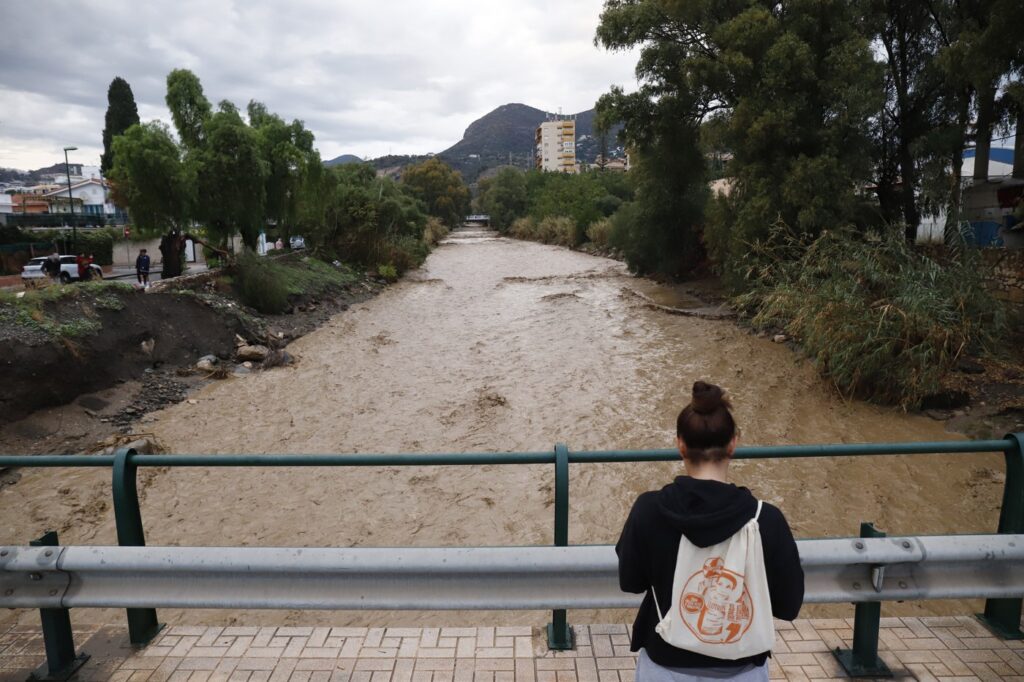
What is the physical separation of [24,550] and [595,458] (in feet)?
7.56

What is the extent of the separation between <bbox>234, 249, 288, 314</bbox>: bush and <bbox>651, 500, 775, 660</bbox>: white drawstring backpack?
18.8 m

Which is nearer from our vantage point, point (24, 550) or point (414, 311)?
point (24, 550)

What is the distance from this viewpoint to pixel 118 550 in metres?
2.71

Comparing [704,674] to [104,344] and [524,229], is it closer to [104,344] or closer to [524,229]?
[104,344]

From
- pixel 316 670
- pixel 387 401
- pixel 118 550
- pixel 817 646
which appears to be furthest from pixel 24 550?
pixel 387 401

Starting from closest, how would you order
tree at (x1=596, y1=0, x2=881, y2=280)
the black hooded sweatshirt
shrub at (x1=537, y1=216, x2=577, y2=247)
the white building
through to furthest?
the black hooded sweatshirt
tree at (x1=596, y1=0, x2=881, y2=280)
shrub at (x1=537, y1=216, x2=577, y2=247)
the white building

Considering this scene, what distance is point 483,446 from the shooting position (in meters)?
10.2

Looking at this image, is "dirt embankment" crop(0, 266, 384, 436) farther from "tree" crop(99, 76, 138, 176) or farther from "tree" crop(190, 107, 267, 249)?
"tree" crop(99, 76, 138, 176)

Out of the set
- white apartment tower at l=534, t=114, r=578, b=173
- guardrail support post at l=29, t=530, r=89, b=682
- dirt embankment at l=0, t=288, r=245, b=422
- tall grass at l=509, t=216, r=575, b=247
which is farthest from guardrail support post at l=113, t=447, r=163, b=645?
white apartment tower at l=534, t=114, r=578, b=173

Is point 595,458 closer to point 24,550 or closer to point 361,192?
point 24,550

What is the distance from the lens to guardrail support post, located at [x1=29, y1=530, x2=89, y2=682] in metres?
2.87

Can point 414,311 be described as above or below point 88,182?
below

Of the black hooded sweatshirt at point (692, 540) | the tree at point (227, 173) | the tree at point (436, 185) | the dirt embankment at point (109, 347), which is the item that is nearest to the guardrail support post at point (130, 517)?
the black hooded sweatshirt at point (692, 540)

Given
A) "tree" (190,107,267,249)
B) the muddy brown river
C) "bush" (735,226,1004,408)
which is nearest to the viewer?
the muddy brown river
